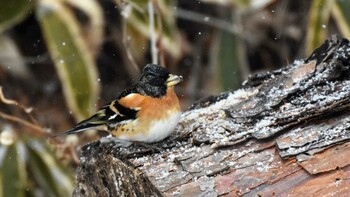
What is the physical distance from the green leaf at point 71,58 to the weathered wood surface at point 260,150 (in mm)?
1411

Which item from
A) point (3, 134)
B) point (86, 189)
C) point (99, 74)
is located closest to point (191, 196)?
point (86, 189)

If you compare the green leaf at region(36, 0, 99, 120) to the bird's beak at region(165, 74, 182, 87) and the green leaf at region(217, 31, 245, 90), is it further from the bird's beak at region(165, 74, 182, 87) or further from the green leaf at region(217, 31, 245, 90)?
the bird's beak at region(165, 74, 182, 87)

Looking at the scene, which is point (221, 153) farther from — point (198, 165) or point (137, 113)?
point (137, 113)

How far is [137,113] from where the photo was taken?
256 cm

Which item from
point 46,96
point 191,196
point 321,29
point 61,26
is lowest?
point 191,196

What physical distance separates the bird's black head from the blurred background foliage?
1.06m

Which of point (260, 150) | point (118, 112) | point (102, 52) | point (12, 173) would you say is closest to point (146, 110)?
point (118, 112)

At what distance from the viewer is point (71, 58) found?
4.18 meters

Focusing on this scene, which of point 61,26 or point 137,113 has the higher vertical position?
point 61,26

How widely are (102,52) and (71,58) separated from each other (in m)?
1.52

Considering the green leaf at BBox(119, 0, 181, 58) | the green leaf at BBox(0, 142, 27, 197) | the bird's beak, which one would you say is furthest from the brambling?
the green leaf at BBox(119, 0, 181, 58)

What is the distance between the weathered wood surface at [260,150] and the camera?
2.23 metres

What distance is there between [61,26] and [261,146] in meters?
2.19

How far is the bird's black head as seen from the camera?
261 centimetres
